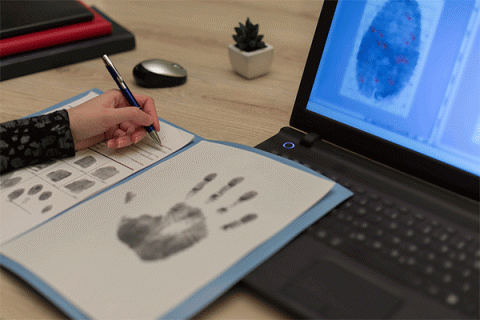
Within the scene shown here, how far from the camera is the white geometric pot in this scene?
0.86 meters

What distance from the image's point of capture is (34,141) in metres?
0.60

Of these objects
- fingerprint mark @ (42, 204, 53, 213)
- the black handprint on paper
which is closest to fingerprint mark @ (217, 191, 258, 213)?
the black handprint on paper

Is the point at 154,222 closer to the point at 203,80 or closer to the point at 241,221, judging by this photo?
the point at 241,221

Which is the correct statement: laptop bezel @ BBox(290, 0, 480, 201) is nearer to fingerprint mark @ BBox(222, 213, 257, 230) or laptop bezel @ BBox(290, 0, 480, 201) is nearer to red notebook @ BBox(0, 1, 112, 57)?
fingerprint mark @ BBox(222, 213, 257, 230)

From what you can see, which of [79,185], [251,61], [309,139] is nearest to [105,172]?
[79,185]

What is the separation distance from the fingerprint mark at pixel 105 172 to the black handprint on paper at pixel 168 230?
0.39ft

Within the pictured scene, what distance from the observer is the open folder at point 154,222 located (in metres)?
0.41

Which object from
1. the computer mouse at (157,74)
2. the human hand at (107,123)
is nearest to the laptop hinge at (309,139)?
the human hand at (107,123)

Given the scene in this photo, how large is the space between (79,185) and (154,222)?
0.15 m

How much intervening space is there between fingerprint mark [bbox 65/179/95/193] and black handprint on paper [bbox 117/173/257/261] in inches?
4.2

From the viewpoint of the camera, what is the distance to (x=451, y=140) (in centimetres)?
52

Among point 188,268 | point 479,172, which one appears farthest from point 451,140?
point 188,268

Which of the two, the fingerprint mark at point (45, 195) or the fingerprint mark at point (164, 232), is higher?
the fingerprint mark at point (164, 232)

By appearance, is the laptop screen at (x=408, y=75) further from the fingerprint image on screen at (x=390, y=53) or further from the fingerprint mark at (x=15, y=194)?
the fingerprint mark at (x=15, y=194)
